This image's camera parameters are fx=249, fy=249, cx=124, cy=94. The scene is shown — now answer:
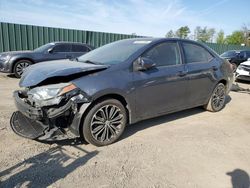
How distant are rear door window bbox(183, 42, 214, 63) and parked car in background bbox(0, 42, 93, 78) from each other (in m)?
4.70

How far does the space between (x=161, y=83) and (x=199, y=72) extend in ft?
3.64

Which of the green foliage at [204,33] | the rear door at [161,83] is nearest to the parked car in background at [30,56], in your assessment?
the rear door at [161,83]

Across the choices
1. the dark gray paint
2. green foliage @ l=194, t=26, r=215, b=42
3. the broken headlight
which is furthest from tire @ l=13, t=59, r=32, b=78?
green foliage @ l=194, t=26, r=215, b=42

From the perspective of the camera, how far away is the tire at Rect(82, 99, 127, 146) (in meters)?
3.39

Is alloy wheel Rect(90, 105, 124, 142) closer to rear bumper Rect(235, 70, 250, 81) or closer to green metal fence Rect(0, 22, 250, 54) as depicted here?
rear bumper Rect(235, 70, 250, 81)

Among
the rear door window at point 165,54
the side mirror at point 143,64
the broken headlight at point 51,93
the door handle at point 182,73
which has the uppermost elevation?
the rear door window at point 165,54

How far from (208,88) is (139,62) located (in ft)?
6.71

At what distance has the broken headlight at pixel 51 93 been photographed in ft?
10.4

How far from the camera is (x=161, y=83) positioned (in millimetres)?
4059

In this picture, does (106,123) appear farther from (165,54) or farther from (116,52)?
(165,54)

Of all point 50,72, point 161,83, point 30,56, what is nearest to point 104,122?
point 50,72

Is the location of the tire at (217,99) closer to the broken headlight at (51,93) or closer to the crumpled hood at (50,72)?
the crumpled hood at (50,72)

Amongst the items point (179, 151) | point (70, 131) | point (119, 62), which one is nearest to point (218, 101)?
point (179, 151)

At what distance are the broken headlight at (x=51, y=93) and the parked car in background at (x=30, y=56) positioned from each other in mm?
5249
